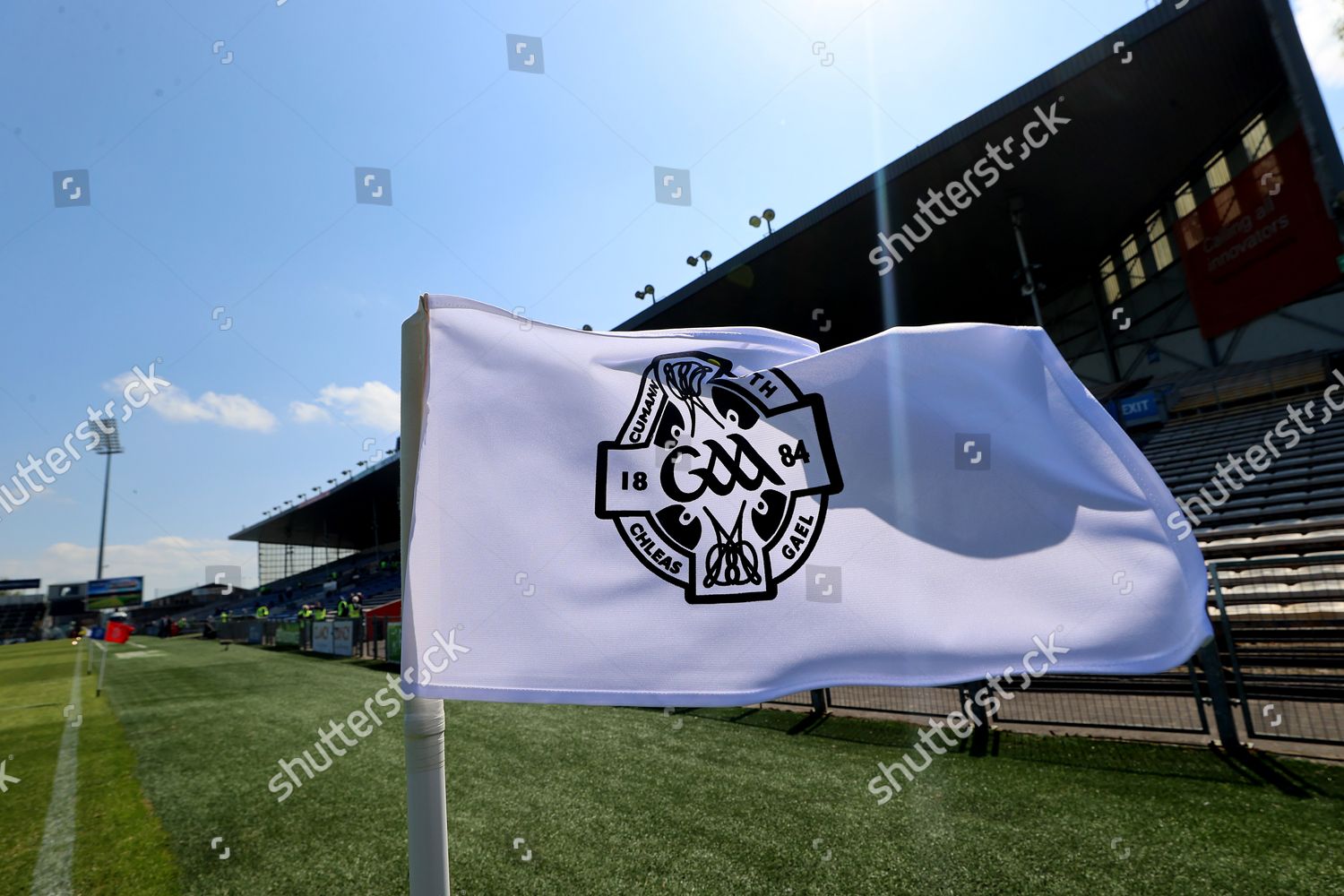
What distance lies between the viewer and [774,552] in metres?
2.01

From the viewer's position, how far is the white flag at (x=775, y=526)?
72.3 inches

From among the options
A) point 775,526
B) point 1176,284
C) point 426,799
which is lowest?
point 426,799

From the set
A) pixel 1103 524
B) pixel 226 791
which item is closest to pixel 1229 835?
pixel 1103 524

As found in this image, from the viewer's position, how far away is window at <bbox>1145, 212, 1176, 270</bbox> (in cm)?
2269

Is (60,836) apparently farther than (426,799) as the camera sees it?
Yes

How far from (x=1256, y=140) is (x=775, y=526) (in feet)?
81.8

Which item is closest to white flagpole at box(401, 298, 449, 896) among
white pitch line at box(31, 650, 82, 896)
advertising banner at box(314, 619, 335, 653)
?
white pitch line at box(31, 650, 82, 896)

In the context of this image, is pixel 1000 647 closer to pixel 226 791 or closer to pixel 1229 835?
pixel 1229 835

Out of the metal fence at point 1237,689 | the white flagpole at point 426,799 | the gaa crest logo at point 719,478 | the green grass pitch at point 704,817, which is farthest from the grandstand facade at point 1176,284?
the white flagpole at point 426,799

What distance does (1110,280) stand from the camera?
25828 mm

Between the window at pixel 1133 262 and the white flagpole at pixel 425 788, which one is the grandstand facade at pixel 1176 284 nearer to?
the window at pixel 1133 262

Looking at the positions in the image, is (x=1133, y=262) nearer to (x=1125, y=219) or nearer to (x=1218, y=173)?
(x=1125, y=219)

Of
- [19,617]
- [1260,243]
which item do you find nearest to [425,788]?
[1260,243]

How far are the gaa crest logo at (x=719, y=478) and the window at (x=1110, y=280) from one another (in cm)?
2921
